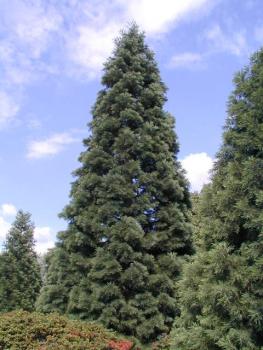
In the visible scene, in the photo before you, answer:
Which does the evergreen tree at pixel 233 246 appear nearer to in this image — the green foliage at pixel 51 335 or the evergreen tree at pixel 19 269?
the green foliage at pixel 51 335

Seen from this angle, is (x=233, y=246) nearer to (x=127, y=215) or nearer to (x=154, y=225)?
(x=127, y=215)

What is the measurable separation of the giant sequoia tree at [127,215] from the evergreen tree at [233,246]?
2889 millimetres

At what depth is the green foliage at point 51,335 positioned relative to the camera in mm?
7890

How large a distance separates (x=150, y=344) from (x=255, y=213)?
4.96 m

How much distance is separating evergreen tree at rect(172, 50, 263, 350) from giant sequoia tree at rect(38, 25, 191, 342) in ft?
9.48

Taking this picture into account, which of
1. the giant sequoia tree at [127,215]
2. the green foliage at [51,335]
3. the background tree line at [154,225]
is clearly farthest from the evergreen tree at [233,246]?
the giant sequoia tree at [127,215]

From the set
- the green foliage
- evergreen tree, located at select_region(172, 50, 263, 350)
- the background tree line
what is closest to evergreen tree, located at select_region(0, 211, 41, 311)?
the background tree line

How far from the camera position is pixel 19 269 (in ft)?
61.7

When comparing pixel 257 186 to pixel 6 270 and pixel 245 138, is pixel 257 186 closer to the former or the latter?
pixel 245 138

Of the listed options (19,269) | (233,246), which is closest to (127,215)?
(233,246)

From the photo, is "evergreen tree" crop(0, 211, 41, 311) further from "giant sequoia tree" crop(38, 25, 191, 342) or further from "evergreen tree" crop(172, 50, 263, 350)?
"evergreen tree" crop(172, 50, 263, 350)

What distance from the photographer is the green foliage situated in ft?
25.9

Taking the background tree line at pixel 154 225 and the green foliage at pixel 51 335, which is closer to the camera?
the background tree line at pixel 154 225

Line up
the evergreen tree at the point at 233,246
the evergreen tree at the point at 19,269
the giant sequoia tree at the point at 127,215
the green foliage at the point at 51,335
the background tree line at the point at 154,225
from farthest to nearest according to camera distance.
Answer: the evergreen tree at the point at 19,269
the giant sequoia tree at the point at 127,215
the green foliage at the point at 51,335
the background tree line at the point at 154,225
the evergreen tree at the point at 233,246
